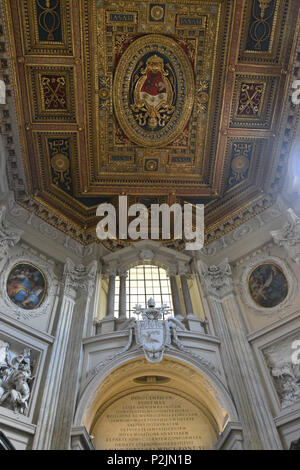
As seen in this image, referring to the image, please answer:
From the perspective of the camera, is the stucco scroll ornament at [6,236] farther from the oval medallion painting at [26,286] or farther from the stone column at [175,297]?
the stone column at [175,297]

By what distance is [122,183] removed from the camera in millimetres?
17453

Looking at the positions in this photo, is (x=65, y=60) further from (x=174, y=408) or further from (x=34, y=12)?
(x=174, y=408)

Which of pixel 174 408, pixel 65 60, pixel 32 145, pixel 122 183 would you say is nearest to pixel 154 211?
pixel 122 183

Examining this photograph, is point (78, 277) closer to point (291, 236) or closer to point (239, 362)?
point (239, 362)

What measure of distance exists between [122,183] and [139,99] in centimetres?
388

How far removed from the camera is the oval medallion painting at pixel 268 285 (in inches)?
516

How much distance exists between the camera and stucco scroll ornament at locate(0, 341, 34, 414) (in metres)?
10.0

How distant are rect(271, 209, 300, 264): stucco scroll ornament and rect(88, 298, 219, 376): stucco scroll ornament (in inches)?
191

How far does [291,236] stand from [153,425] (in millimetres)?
8197

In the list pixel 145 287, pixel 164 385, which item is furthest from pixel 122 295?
pixel 164 385

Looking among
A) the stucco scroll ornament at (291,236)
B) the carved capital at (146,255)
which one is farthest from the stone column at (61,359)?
the stucco scroll ornament at (291,236)

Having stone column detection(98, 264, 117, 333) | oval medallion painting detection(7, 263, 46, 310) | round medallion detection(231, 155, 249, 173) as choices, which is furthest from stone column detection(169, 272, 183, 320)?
round medallion detection(231, 155, 249, 173)

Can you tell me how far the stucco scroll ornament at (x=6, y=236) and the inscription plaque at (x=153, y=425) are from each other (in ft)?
22.0

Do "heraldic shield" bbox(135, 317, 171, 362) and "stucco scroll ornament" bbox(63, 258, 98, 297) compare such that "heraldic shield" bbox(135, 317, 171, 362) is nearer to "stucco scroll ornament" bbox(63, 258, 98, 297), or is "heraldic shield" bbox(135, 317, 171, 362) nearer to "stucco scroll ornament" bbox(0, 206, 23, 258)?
"stucco scroll ornament" bbox(63, 258, 98, 297)
